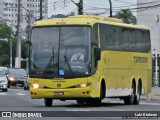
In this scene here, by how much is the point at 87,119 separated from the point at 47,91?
6693mm

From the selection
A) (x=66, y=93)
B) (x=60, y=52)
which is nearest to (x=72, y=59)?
(x=60, y=52)

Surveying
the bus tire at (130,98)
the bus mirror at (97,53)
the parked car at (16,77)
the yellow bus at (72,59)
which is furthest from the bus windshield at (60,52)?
the parked car at (16,77)

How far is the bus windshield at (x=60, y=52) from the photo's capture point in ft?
90.1

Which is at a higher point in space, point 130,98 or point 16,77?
point 130,98

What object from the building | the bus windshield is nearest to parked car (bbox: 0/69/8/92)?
the bus windshield

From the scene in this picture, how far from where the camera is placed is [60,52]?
27672 millimetres

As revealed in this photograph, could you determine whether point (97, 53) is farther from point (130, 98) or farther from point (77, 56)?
point (130, 98)

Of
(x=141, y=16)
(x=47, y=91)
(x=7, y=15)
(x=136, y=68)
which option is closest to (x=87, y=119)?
(x=47, y=91)

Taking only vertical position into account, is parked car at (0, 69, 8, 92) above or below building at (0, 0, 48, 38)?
below

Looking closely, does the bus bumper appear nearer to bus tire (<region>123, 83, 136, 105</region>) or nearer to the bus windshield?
the bus windshield

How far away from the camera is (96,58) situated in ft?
91.1

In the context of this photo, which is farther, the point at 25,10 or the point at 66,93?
the point at 25,10

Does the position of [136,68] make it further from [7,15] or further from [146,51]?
[7,15]

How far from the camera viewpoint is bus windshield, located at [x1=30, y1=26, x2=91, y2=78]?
27.5 metres
